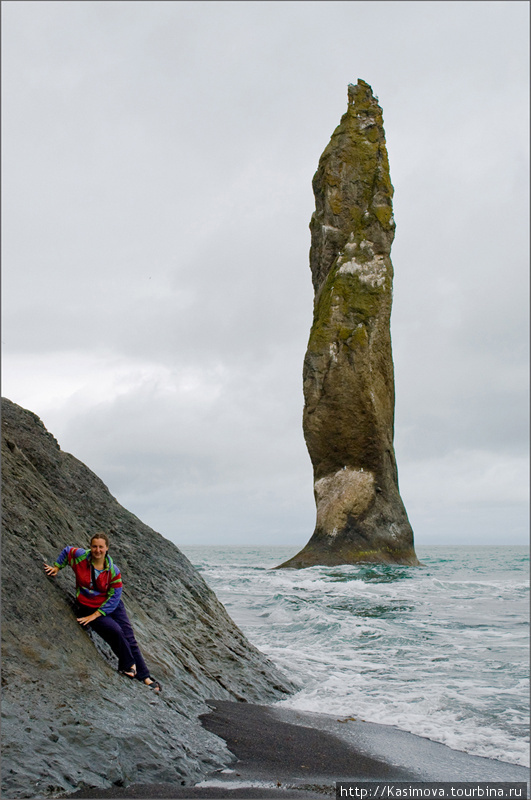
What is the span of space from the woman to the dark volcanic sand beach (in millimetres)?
823

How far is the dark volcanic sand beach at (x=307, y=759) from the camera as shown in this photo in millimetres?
3740

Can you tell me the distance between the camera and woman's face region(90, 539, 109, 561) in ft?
15.4

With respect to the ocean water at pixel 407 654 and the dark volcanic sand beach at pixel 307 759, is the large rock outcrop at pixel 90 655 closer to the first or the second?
the dark volcanic sand beach at pixel 307 759

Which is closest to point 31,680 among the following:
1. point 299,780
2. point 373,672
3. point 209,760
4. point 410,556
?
point 209,760

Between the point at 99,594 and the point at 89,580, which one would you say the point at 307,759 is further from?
the point at 89,580

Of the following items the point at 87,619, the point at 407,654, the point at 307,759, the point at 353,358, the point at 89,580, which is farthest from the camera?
the point at 353,358

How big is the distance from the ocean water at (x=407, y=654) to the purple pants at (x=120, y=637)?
2.12 m

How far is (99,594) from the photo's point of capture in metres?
4.75

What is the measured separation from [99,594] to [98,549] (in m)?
0.36

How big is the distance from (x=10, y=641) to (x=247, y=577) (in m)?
17.7

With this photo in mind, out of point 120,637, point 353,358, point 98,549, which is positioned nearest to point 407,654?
point 120,637

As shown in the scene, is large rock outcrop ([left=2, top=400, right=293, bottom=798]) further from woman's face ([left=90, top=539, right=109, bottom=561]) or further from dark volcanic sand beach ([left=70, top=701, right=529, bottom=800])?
woman's face ([left=90, top=539, right=109, bottom=561])

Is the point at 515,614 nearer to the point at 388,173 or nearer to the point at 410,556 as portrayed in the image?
the point at 410,556

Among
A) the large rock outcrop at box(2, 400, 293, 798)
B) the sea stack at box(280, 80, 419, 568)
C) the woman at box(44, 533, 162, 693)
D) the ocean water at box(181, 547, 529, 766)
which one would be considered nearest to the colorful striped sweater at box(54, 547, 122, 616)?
the woman at box(44, 533, 162, 693)
